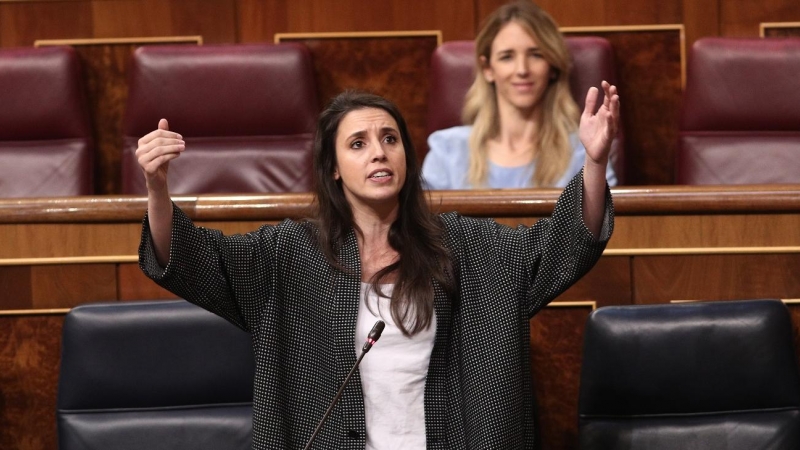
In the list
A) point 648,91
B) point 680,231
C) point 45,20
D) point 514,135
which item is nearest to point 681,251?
point 680,231

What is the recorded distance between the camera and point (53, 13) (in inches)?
54.9

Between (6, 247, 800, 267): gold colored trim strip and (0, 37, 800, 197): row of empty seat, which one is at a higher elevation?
(0, 37, 800, 197): row of empty seat

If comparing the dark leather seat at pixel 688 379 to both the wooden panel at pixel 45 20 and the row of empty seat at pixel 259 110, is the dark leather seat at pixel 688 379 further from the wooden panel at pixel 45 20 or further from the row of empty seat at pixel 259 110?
the wooden panel at pixel 45 20

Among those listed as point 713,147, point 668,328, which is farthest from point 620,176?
point 668,328

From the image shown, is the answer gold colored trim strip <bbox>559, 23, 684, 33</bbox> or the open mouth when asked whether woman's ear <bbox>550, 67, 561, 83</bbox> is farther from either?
the open mouth

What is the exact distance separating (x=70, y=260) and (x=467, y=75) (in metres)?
0.55

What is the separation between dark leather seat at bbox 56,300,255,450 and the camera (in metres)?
0.82

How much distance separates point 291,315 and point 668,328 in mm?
283

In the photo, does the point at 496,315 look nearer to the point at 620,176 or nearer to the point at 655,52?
the point at 620,176

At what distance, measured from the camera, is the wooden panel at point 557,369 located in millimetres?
904

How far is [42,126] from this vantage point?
131 centimetres

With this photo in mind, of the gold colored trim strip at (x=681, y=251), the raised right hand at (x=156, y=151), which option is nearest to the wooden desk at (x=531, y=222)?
the gold colored trim strip at (x=681, y=251)

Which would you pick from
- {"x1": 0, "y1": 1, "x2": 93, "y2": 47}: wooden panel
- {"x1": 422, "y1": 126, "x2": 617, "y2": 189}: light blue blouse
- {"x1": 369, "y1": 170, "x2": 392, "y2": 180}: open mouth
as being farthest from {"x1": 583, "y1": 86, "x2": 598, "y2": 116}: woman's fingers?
{"x1": 0, "y1": 1, "x2": 93, "y2": 47}: wooden panel

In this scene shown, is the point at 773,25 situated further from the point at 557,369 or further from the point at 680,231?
the point at 557,369
